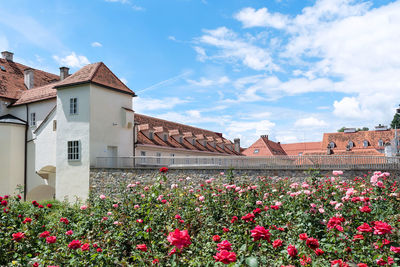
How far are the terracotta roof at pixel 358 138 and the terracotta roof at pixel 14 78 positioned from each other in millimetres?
44625

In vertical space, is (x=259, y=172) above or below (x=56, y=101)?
below

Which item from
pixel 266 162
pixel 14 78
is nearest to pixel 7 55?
pixel 14 78

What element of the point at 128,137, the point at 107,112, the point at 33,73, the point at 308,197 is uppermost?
the point at 33,73

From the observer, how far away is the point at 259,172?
18969mm

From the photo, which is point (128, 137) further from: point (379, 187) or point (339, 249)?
point (339, 249)

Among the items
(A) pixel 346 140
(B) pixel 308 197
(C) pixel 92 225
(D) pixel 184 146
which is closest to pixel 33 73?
(D) pixel 184 146

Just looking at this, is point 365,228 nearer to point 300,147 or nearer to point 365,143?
point 365,143

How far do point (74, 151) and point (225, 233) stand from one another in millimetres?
19367

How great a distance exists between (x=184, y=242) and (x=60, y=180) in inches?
880

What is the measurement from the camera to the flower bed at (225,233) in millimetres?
4043

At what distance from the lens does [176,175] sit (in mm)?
20766

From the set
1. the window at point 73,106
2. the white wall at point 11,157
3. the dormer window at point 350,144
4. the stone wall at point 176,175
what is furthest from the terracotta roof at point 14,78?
the dormer window at point 350,144

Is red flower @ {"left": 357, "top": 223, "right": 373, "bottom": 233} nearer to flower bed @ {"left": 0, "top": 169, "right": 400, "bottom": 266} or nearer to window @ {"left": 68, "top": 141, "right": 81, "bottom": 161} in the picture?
flower bed @ {"left": 0, "top": 169, "right": 400, "bottom": 266}

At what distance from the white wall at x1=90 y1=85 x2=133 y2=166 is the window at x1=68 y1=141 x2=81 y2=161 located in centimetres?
99
